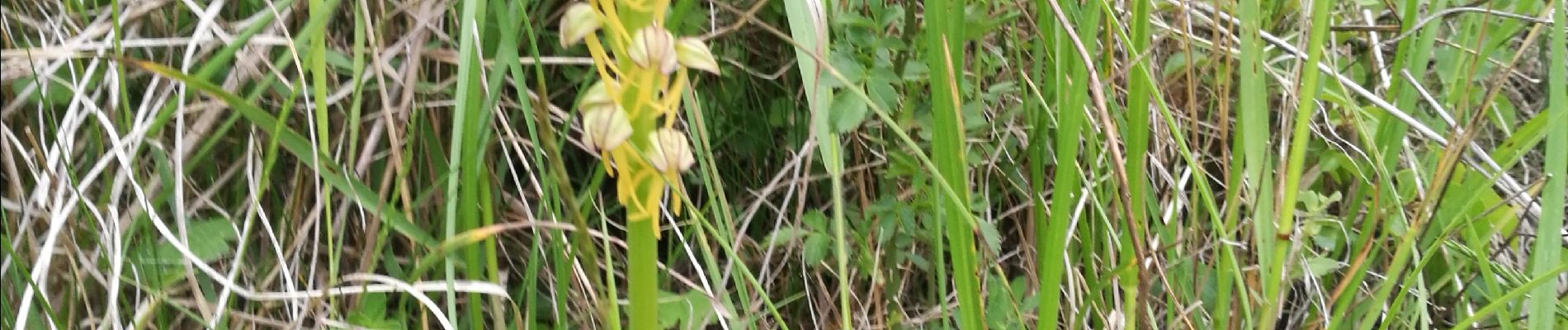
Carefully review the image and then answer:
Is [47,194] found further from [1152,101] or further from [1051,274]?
[1152,101]

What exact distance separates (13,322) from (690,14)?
0.54 metres

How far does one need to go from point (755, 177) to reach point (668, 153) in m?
0.49

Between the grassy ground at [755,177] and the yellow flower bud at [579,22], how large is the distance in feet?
0.69

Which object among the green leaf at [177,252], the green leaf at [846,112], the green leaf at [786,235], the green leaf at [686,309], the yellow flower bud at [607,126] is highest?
the yellow flower bud at [607,126]

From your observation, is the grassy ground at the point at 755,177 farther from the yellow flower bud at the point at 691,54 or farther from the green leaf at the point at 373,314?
Answer: the yellow flower bud at the point at 691,54

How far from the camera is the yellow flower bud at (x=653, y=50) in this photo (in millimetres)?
383

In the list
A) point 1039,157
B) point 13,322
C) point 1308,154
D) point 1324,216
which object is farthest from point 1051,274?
point 13,322

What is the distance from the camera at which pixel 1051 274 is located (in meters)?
0.64

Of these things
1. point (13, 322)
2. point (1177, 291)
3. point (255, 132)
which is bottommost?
point (1177, 291)

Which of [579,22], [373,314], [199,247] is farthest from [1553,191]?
[199,247]

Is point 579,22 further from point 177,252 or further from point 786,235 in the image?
point 177,252

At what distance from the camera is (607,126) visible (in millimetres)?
400

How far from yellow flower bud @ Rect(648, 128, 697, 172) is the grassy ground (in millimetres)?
196

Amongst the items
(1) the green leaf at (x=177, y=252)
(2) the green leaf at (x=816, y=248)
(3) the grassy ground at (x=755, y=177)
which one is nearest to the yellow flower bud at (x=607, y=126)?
(3) the grassy ground at (x=755, y=177)
